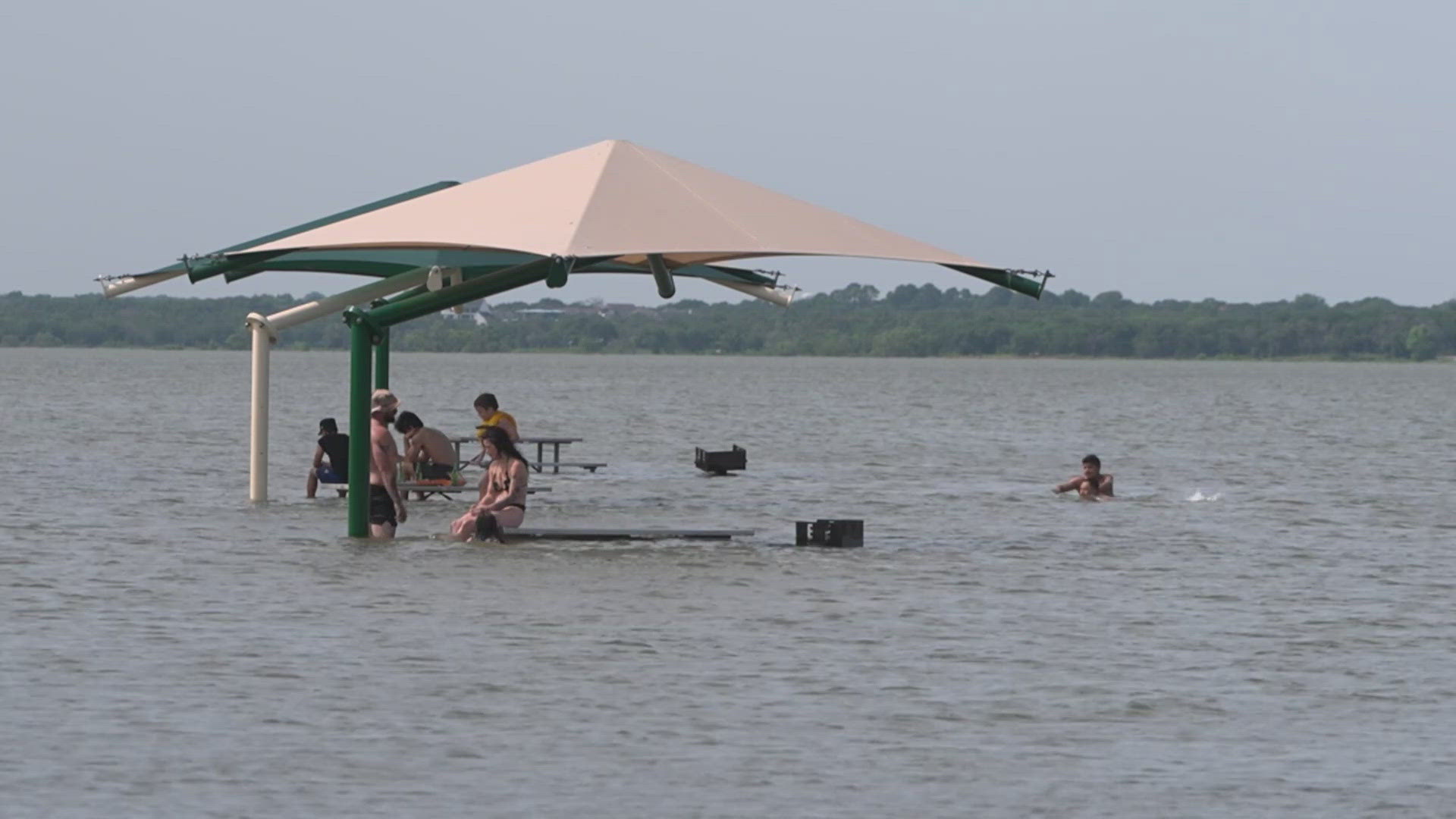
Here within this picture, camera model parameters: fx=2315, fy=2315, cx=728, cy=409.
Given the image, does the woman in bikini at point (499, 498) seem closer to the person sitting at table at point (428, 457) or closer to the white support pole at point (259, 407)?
the person sitting at table at point (428, 457)

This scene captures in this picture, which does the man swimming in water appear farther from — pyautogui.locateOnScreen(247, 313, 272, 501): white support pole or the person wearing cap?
pyautogui.locateOnScreen(247, 313, 272, 501): white support pole

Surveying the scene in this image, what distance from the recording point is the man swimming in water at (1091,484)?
27797 mm

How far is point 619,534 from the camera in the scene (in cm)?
1902

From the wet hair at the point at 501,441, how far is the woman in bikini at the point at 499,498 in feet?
0.08

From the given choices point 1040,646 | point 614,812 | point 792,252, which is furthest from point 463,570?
point 614,812

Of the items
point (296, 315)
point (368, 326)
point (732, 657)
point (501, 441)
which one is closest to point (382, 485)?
point (368, 326)

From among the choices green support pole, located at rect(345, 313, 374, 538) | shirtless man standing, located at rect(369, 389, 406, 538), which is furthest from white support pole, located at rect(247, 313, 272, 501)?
green support pole, located at rect(345, 313, 374, 538)

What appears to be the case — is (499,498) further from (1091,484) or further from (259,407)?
(1091,484)

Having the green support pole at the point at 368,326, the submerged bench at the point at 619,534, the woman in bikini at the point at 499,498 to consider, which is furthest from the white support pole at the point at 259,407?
the submerged bench at the point at 619,534

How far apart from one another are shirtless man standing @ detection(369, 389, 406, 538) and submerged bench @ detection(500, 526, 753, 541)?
3.76 feet

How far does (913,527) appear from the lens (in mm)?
23922

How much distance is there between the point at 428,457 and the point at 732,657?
31.2ft

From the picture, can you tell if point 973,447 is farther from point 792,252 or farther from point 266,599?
point 266,599

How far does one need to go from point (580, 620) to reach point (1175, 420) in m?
55.3
